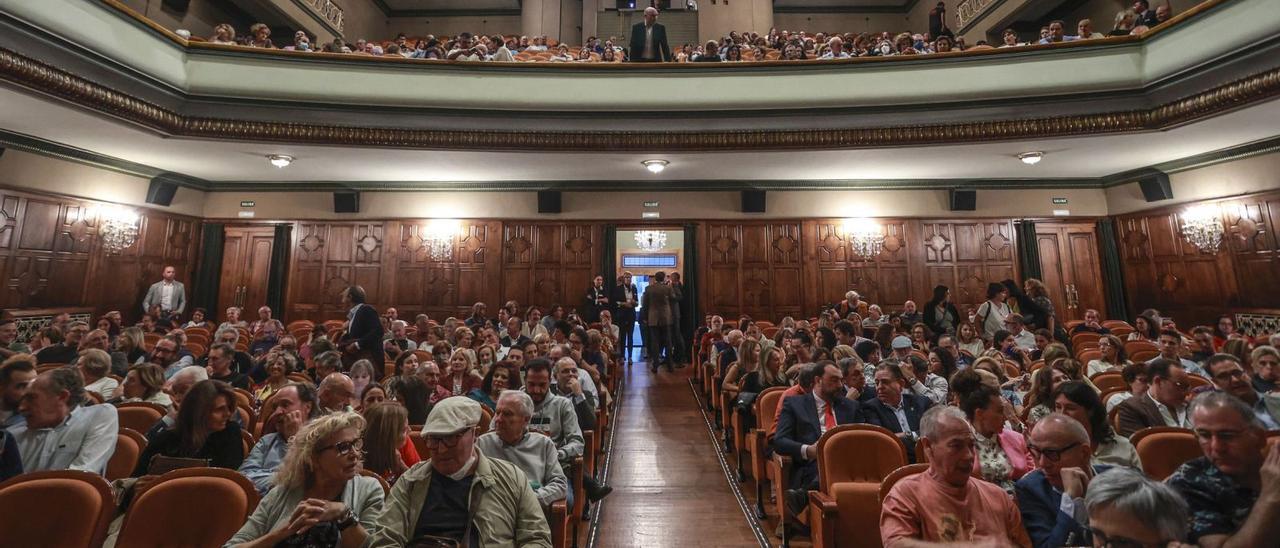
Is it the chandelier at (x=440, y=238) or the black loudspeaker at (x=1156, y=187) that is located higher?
the black loudspeaker at (x=1156, y=187)

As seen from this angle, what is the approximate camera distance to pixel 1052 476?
5.70 ft

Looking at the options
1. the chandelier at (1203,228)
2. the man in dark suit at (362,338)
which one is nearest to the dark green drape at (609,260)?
the man in dark suit at (362,338)

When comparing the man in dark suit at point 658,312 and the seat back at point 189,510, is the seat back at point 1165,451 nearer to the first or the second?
the seat back at point 189,510

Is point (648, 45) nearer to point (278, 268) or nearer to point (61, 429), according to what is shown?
point (61, 429)

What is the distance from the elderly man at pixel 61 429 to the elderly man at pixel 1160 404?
5170 mm

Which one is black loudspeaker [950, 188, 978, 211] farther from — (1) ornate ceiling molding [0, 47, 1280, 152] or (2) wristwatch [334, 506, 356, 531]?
(2) wristwatch [334, 506, 356, 531]

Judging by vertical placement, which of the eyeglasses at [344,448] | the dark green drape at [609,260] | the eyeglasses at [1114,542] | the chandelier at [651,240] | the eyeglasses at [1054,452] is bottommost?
the eyeglasses at [1114,542]

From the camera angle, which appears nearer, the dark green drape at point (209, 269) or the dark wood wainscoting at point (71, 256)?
the dark wood wainscoting at point (71, 256)

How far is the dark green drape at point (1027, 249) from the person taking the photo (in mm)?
8445

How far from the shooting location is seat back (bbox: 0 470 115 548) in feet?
5.83

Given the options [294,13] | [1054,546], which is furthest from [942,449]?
[294,13]

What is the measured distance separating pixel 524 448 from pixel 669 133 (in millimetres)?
4793

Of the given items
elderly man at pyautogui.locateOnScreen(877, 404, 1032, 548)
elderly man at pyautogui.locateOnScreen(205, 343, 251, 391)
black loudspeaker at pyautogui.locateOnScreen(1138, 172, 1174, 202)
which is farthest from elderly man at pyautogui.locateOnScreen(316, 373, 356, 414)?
black loudspeaker at pyautogui.locateOnScreen(1138, 172, 1174, 202)

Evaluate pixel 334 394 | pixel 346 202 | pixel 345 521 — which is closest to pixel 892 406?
pixel 345 521
